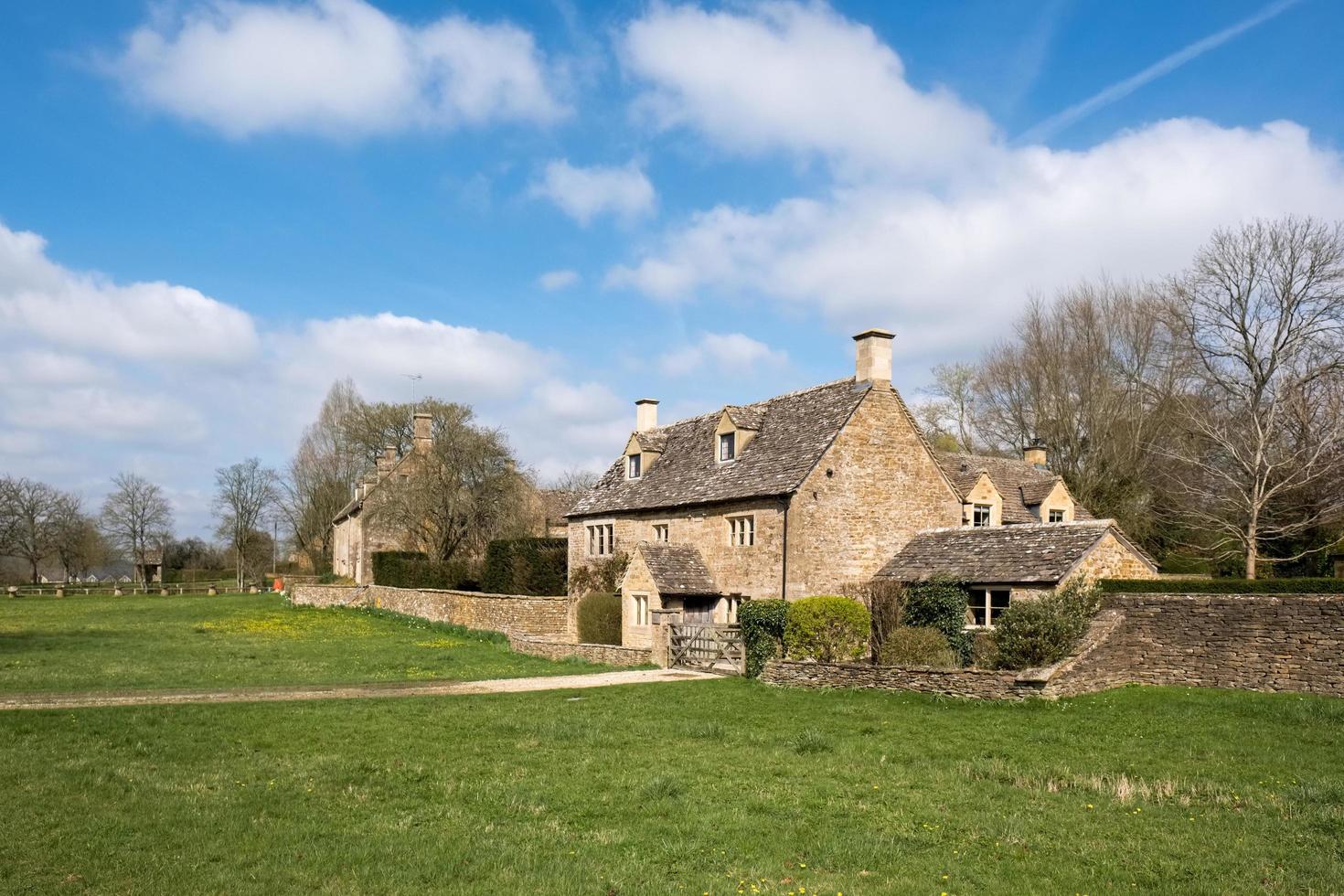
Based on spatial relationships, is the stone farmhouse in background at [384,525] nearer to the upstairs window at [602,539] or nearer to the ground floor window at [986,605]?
the upstairs window at [602,539]

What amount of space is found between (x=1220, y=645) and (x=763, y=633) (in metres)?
10.4

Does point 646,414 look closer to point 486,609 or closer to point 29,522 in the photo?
point 486,609

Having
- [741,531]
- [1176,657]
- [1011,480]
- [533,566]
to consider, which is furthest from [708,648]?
[1011,480]

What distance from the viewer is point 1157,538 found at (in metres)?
47.8

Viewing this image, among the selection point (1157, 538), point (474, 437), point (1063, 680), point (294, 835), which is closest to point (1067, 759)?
point (1063, 680)

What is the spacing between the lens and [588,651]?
28.7 meters

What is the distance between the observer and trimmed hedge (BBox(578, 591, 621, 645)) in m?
33.8

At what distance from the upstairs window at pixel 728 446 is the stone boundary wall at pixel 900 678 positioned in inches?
469

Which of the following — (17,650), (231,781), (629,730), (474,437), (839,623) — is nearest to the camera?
(231,781)

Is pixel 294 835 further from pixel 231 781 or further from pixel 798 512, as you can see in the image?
pixel 798 512

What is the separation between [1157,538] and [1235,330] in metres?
14.2

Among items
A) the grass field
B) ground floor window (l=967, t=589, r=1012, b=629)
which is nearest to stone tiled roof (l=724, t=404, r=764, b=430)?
ground floor window (l=967, t=589, r=1012, b=629)

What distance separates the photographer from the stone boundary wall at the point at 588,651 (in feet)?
89.8

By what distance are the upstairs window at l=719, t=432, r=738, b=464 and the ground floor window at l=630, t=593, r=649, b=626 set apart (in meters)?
5.95
